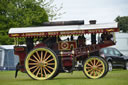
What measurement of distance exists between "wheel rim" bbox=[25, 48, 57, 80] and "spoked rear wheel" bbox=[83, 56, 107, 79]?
1.30 m

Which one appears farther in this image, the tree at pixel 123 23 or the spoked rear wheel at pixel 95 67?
the tree at pixel 123 23

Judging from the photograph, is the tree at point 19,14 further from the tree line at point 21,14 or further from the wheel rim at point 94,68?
the wheel rim at point 94,68

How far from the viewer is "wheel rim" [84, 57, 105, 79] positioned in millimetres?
18109

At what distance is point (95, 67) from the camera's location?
1814 cm

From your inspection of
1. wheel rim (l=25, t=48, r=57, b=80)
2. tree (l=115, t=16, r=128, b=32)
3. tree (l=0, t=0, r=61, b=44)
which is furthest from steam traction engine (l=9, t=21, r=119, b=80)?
tree (l=115, t=16, r=128, b=32)

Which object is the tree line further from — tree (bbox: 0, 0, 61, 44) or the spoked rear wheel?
the spoked rear wheel

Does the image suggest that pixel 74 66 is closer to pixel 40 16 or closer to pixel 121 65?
pixel 121 65

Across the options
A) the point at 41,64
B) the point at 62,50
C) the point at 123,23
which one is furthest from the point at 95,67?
the point at 123,23

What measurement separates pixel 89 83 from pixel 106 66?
2.63 m

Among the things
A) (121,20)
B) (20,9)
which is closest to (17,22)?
(20,9)

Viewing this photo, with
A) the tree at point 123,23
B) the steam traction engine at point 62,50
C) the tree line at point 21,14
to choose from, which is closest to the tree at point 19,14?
the tree line at point 21,14

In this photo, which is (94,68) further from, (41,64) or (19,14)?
(19,14)

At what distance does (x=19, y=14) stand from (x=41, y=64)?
3023cm

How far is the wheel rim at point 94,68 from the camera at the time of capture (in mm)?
18109
